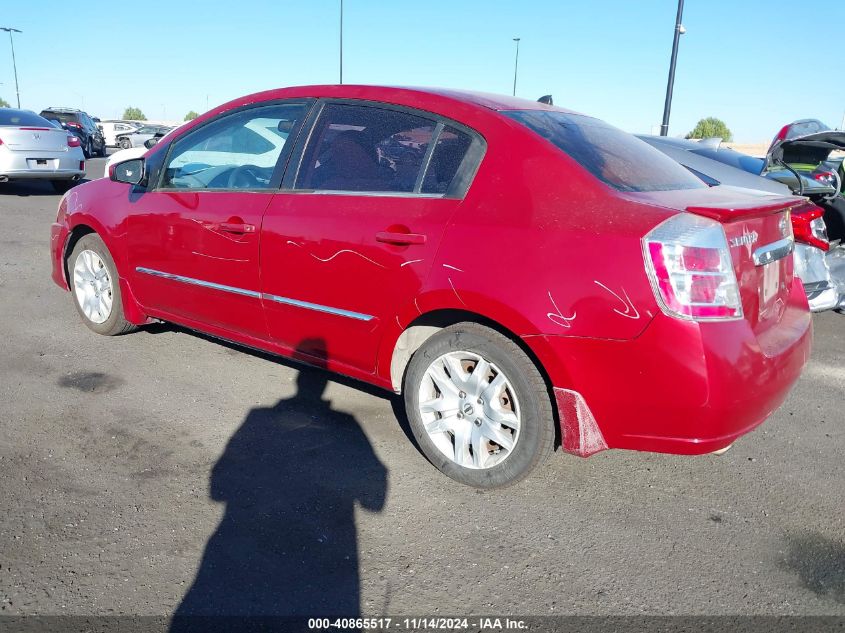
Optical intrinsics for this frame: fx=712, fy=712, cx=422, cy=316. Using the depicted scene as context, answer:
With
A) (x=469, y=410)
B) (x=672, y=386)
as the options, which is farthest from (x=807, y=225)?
(x=469, y=410)

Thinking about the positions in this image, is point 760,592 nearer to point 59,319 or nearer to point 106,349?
point 106,349

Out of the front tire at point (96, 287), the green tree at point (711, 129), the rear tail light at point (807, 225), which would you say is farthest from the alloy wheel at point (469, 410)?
the green tree at point (711, 129)

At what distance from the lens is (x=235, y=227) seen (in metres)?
3.73

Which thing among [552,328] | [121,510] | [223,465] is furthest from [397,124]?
[121,510]

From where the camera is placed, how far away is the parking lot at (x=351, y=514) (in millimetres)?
2414

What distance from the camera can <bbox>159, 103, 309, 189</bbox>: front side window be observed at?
149 inches

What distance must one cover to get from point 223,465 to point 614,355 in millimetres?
1806

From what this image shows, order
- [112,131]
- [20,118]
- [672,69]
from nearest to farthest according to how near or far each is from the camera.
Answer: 1. [20,118]
2. [672,69]
3. [112,131]

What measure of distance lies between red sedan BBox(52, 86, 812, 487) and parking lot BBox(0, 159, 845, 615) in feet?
1.12

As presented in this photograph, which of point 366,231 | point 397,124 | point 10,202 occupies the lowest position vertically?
point 10,202

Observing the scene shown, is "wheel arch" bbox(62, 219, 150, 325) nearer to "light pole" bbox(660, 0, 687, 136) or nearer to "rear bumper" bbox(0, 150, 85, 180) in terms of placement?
"rear bumper" bbox(0, 150, 85, 180)

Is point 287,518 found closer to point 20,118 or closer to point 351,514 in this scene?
point 351,514

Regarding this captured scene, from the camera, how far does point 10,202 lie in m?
11.9

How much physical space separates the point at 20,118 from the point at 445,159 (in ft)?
39.9
